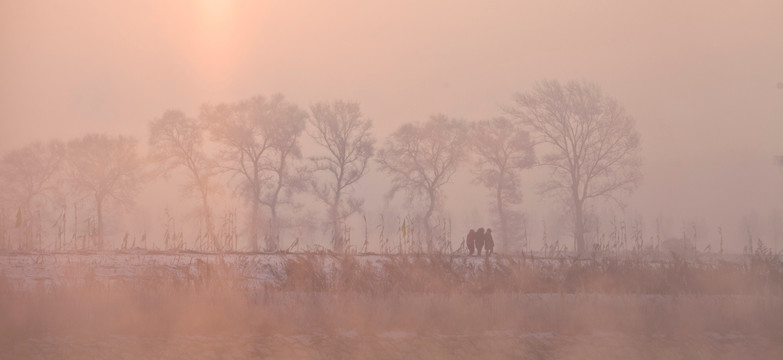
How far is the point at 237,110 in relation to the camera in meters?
47.3

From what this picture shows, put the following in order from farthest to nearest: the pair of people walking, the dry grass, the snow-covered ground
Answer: the pair of people walking < the dry grass < the snow-covered ground

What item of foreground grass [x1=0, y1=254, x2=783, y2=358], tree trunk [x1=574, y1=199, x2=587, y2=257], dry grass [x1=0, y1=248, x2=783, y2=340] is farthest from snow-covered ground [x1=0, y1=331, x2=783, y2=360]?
tree trunk [x1=574, y1=199, x2=587, y2=257]

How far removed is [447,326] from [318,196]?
34.7 meters

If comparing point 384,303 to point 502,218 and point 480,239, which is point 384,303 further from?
point 502,218

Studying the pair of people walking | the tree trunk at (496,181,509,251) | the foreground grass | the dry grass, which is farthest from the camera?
the tree trunk at (496,181,509,251)

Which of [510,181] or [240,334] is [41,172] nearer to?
[510,181]

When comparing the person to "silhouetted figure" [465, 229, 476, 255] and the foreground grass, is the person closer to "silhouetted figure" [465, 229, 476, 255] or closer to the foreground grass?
"silhouetted figure" [465, 229, 476, 255]

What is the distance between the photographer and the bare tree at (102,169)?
159 feet

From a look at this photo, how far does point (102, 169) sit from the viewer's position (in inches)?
1905

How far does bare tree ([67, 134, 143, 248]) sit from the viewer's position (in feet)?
159

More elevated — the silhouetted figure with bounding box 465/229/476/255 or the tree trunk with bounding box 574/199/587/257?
the tree trunk with bounding box 574/199/587/257

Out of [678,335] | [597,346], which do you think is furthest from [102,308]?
[678,335]

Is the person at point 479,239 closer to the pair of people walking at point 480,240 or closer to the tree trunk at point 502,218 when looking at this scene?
the pair of people walking at point 480,240

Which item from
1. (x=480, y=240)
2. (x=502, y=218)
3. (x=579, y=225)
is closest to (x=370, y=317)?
(x=480, y=240)
